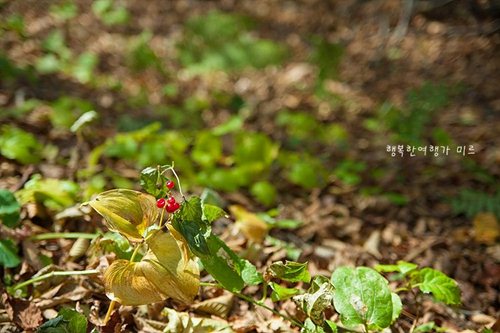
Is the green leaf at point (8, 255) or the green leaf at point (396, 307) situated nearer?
the green leaf at point (396, 307)

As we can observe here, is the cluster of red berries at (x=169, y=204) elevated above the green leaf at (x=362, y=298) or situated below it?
above

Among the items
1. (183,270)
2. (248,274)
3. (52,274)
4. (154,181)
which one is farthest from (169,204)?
(52,274)

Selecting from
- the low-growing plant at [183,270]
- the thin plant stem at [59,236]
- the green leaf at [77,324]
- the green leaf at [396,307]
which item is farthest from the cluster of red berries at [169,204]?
the green leaf at [396,307]

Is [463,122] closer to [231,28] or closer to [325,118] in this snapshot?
[325,118]

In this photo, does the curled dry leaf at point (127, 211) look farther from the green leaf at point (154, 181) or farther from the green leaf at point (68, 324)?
the green leaf at point (68, 324)

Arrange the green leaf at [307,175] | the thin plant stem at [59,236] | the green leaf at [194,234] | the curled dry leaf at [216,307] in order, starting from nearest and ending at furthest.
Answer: the green leaf at [194,234], the curled dry leaf at [216,307], the thin plant stem at [59,236], the green leaf at [307,175]

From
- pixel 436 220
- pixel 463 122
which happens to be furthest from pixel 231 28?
pixel 436 220

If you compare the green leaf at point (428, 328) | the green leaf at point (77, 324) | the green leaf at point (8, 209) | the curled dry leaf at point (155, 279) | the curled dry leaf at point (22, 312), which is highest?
the green leaf at point (8, 209)
